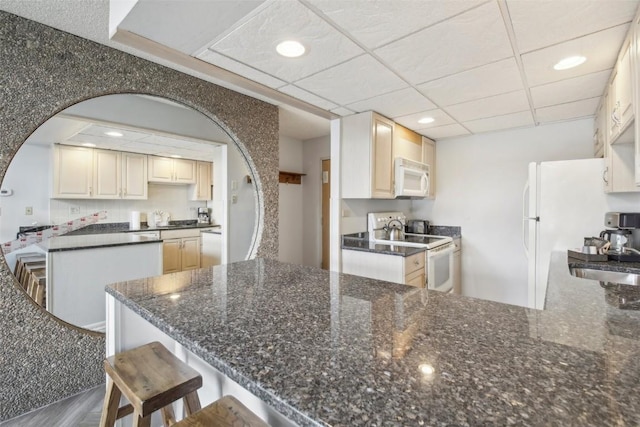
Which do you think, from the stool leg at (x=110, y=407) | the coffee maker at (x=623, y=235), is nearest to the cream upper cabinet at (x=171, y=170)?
the stool leg at (x=110, y=407)

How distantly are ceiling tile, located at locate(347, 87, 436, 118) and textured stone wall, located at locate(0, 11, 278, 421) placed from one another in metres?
1.53

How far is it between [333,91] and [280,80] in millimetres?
429

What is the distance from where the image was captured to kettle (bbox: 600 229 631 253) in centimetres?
202

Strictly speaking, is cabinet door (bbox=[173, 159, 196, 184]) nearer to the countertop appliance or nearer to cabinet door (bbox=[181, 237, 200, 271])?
cabinet door (bbox=[181, 237, 200, 271])

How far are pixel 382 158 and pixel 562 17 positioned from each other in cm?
167

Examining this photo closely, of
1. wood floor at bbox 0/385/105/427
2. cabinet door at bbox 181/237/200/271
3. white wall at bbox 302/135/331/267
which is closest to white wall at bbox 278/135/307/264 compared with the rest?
white wall at bbox 302/135/331/267

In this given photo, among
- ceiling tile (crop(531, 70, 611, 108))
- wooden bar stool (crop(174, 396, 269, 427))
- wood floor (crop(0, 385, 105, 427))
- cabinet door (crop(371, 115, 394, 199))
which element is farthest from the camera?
cabinet door (crop(371, 115, 394, 199))

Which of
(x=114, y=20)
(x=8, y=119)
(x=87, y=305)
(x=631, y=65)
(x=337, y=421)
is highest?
(x=114, y=20)

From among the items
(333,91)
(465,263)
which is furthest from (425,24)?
(465,263)

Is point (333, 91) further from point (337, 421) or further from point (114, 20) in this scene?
point (337, 421)

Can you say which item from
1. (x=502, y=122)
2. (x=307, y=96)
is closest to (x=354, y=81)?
(x=307, y=96)

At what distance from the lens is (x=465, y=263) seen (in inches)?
143

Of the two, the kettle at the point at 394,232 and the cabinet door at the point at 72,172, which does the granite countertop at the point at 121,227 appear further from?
the kettle at the point at 394,232

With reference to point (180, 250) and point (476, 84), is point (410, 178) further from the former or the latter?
point (180, 250)
